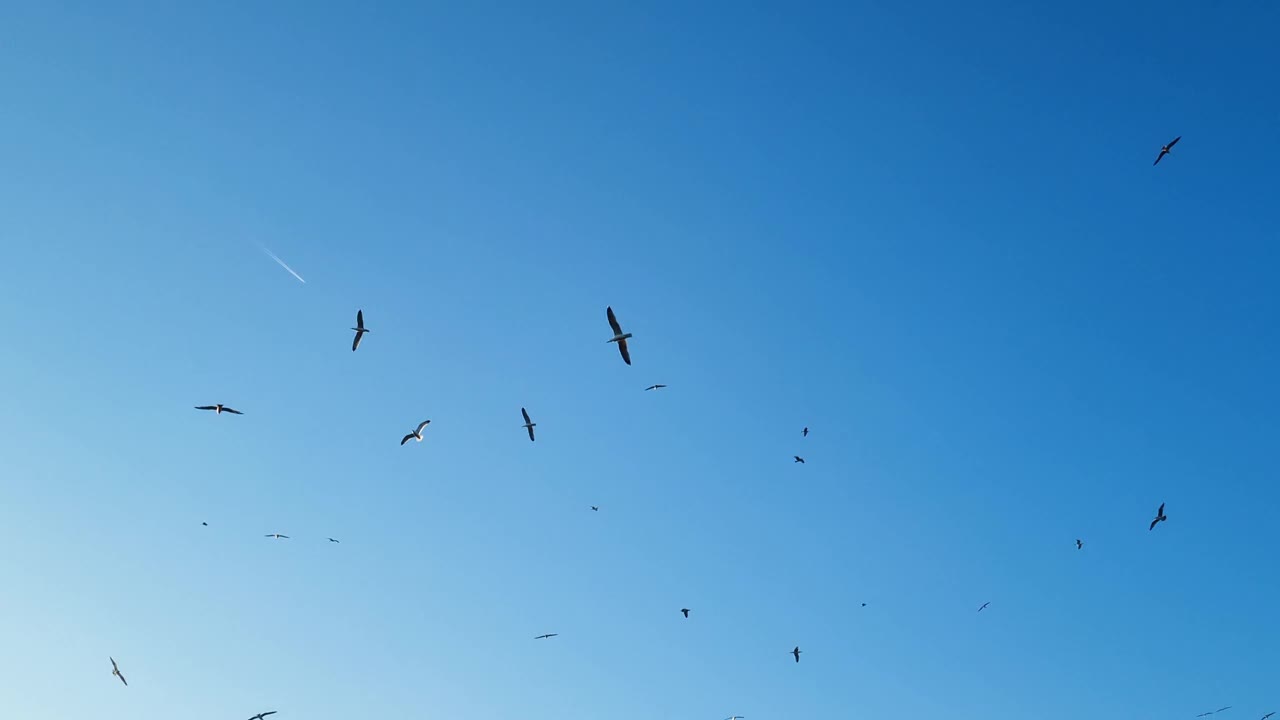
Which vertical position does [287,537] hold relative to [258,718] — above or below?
above

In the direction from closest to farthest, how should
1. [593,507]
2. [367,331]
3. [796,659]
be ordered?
[367,331] < [593,507] < [796,659]

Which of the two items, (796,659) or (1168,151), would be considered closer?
(1168,151)

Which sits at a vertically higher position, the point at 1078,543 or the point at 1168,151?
the point at 1168,151

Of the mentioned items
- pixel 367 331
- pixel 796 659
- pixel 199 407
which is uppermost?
pixel 367 331

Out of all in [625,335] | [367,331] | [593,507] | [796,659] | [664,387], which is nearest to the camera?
[625,335]

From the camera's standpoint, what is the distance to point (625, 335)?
50.4 metres

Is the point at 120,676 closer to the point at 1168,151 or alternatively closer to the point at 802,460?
the point at 802,460

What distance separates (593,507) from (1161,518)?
4870cm

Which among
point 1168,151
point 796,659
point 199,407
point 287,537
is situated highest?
point 1168,151

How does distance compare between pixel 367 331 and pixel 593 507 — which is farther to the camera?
pixel 593 507

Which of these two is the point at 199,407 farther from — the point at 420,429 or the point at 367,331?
the point at 420,429

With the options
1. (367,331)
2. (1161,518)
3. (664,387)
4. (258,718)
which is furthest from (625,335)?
(1161,518)

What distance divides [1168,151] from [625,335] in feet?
142

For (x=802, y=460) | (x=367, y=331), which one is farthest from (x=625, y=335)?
(x=802, y=460)
